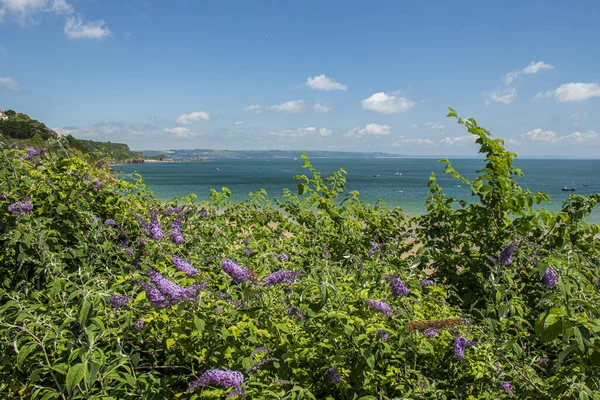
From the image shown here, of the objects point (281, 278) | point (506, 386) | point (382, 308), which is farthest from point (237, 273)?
point (506, 386)

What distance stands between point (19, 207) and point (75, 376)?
2878 millimetres

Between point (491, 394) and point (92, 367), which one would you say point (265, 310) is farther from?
point (491, 394)

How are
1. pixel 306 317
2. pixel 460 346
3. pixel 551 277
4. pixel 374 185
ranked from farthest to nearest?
pixel 374 185, pixel 551 277, pixel 306 317, pixel 460 346

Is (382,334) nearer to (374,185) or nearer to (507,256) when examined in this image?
(507,256)

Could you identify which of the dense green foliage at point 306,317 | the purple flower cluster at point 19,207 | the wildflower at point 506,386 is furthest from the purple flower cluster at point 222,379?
the purple flower cluster at point 19,207

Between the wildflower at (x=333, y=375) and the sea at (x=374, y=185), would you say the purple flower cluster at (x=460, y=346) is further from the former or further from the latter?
the sea at (x=374, y=185)

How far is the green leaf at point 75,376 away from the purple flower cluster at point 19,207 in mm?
2754

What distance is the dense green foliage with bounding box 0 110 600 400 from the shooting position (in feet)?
6.16

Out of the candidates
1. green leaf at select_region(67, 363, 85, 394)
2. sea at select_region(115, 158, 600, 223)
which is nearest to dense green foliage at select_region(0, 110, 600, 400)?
green leaf at select_region(67, 363, 85, 394)

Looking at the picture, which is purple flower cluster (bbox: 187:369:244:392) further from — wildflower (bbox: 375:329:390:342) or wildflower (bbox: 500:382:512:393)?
wildflower (bbox: 500:382:512:393)

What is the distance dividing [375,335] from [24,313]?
1895 millimetres

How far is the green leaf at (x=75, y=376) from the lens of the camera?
→ 5.21 ft

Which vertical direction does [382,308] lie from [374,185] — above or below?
above

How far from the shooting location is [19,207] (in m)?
3.74
